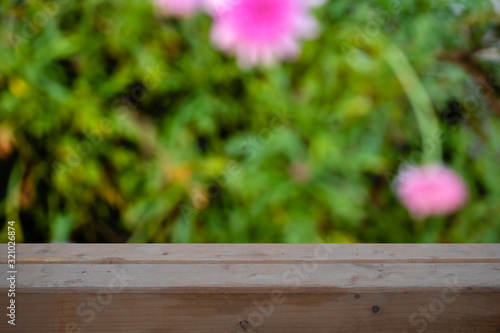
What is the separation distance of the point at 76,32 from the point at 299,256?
651mm

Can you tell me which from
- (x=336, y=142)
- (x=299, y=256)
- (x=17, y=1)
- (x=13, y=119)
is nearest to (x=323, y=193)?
(x=336, y=142)

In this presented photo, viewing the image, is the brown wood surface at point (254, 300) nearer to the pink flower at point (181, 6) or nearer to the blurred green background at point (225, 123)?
the blurred green background at point (225, 123)

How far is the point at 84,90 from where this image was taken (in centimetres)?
99

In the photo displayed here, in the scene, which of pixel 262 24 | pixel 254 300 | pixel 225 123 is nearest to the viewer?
pixel 254 300

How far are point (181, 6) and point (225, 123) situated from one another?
0.21 m

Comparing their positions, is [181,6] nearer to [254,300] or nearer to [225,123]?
[225,123]

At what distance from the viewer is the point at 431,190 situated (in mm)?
893

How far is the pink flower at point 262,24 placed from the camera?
850 millimetres

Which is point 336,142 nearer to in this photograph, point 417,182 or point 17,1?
point 417,182

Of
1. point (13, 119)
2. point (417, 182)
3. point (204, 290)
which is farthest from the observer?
point (13, 119)

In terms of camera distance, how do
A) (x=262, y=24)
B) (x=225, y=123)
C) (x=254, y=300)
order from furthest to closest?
(x=225, y=123) → (x=262, y=24) → (x=254, y=300)

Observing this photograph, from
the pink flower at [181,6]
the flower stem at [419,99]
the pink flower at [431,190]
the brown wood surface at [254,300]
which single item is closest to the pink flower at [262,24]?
the pink flower at [181,6]

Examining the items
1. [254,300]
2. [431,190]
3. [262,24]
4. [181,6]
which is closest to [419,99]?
[431,190]

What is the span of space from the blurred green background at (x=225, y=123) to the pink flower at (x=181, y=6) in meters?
0.04
